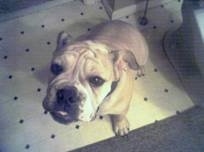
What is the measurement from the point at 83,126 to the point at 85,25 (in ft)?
1.26

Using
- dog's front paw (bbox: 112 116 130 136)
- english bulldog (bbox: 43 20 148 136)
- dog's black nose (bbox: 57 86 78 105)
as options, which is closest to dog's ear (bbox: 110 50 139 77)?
english bulldog (bbox: 43 20 148 136)

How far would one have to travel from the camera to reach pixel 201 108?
1158 millimetres

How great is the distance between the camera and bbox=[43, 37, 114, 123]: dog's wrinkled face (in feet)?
2.58

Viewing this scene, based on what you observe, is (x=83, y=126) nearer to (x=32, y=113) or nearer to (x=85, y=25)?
(x=32, y=113)

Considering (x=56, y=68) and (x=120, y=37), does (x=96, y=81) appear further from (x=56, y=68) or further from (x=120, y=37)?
(x=120, y=37)

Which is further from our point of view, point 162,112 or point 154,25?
point 154,25

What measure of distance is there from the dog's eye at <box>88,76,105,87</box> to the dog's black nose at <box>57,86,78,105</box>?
0.04 metres

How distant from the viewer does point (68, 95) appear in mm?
774

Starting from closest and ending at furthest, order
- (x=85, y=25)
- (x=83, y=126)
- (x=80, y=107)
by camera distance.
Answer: (x=80, y=107)
(x=83, y=126)
(x=85, y=25)

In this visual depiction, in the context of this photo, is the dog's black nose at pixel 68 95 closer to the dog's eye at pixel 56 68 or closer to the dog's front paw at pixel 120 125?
the dog's eye at pixel 56 68

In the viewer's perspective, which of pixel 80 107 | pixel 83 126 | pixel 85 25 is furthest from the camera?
pixel 85 25

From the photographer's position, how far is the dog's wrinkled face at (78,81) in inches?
30.9

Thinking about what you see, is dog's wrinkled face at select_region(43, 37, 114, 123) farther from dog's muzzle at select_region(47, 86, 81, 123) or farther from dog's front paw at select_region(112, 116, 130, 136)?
dog's front paw at select_region(112, 116, 130, 136)

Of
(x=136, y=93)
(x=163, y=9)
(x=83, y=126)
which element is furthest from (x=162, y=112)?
(x=163, y=9)
